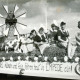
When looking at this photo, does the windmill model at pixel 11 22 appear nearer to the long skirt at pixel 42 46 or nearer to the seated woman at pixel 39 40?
the seated woman at pixel 39 40

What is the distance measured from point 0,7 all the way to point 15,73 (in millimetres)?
1300

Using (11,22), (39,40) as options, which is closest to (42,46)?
(39,40)

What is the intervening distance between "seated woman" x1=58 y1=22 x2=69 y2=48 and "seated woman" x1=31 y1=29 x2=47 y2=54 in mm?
294

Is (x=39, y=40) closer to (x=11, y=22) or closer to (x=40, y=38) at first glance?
(x=40, y=38)

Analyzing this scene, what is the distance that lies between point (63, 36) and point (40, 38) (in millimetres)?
441

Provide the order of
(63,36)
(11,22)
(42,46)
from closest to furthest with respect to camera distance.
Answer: (63,36)
(42,46)
(11,22)

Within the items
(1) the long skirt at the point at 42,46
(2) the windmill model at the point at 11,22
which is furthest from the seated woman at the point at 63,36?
(2) the windmill model at the point at 11,22

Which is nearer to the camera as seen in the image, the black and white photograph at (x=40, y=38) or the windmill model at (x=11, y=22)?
the black and white photograph at (x=40, y=38)

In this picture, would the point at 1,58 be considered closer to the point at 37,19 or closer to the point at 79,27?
the point at 37,19

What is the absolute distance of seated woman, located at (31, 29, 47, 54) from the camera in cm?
480

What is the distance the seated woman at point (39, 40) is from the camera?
4.80 metres

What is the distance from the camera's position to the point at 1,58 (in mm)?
5148

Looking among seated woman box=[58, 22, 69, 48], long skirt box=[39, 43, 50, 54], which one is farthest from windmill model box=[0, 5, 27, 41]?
seated woman box=[58, 22, 69, 48]

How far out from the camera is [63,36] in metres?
4.67
